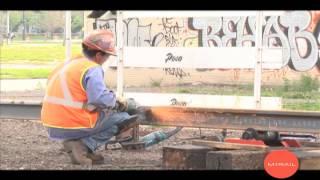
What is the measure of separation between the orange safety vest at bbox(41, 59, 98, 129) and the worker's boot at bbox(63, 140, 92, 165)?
0.23 m

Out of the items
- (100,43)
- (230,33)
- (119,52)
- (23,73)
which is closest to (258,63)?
(119,52)

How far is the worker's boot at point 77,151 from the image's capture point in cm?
675

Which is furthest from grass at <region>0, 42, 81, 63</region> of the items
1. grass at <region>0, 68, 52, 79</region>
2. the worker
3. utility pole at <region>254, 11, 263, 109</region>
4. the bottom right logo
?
the bottom right logo

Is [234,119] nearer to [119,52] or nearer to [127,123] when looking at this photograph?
[127,123]

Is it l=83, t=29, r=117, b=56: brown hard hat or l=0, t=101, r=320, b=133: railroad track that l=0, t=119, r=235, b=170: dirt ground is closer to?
Result: l=0, t=101, r=320, b=133: railroad track

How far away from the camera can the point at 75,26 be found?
36.8ft

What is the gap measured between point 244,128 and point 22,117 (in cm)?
297

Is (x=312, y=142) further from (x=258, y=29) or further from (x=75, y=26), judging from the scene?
(x=75, y=26)

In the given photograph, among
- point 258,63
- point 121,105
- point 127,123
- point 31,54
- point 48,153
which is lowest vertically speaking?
point 48,153

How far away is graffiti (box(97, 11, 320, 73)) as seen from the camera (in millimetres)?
12500

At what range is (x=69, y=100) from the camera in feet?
21.4

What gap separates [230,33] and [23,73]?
7212 millimetres

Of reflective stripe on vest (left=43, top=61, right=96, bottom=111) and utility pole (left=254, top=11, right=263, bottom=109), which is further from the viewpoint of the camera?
utility pole (left=254, top=11, right=263, bottom=109)
